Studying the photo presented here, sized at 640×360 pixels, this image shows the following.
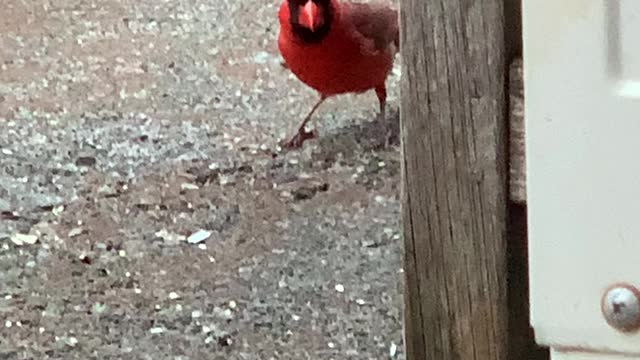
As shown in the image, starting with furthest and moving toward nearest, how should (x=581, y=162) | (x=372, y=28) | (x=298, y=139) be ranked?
(x=372, y=28)
(x=298, y=139)
(x=581, y=162)

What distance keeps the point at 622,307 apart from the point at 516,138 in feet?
0.59

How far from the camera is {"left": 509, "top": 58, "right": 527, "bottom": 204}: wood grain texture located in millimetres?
1036

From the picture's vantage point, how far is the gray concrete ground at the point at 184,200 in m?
2.23

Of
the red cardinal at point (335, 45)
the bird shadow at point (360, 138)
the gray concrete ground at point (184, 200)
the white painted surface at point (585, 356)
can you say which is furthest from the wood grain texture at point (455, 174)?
the red cardinal at point (335, 45)

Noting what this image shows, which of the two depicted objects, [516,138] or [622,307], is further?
[516,138]

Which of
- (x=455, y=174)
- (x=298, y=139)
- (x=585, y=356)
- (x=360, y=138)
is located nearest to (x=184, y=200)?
(x=298, y=139)

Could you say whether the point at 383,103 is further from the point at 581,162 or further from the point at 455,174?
the point at 581,162

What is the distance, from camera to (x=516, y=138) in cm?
105

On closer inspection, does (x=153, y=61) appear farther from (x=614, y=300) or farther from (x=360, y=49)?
(x=614, y=300)

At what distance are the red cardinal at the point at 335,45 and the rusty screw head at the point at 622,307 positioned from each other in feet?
7.31

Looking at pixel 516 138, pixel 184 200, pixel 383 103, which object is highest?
pixel 516 138

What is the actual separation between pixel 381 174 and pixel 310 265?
0.53m

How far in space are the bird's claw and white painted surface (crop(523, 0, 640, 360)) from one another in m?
2.13

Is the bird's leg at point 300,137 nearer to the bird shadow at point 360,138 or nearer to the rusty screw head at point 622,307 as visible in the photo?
the bird shadow at point 360,138
